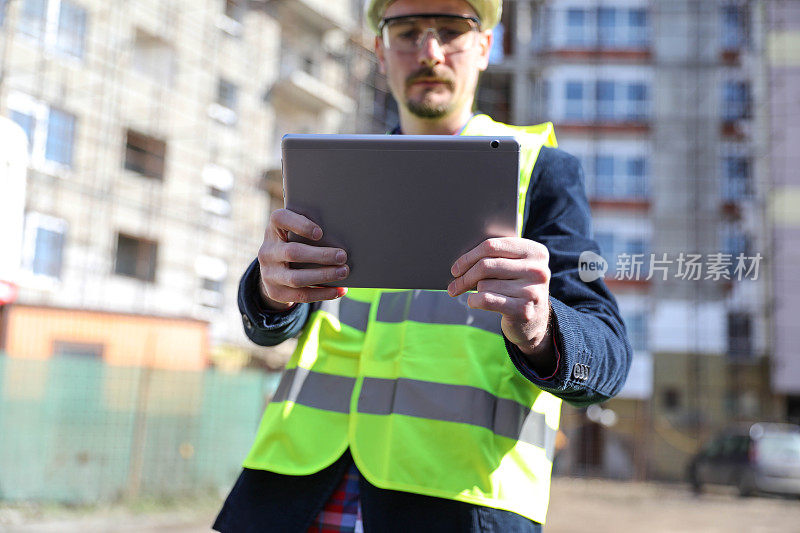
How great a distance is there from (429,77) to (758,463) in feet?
56.0

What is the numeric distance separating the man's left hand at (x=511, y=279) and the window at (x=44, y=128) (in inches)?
634

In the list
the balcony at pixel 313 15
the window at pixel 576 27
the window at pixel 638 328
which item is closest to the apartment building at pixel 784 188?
the window at pixel 638 328

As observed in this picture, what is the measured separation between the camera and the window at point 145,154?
1902 centimetres

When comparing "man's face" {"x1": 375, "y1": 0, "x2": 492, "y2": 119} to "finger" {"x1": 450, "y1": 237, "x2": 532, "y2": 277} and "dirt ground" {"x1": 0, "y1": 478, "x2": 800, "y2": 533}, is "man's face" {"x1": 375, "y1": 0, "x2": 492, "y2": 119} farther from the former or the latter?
"dirt ground" {"x1": 0, "y1": 478, "x2": 800, "y2": 533}

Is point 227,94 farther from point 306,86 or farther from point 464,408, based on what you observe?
point 464,408

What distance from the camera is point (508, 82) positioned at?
34688mm

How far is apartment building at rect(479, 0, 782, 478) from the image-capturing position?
1091 inches

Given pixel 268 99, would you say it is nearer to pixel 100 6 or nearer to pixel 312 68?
pixel 312 68

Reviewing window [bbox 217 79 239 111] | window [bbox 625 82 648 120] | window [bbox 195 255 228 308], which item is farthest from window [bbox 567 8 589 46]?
window [bbox 195 255 228 308]

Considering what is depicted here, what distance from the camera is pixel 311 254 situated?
132cm

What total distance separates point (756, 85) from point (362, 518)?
31048mm

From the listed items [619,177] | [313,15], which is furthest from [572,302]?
[619,177]

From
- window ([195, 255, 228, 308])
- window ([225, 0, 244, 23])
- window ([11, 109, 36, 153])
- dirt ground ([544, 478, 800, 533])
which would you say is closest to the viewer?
dirt ground ([544, 478, 800, 533])

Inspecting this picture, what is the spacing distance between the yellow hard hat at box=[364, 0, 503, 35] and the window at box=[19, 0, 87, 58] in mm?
16335
